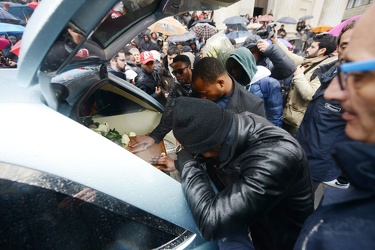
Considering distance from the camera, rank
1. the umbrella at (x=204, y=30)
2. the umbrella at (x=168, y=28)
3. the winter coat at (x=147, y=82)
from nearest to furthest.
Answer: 1. the winter coat at (x=147, y=82)
2. the umbrella at (x=168, y=28)
3. the umbrella at (x=204, y=30)

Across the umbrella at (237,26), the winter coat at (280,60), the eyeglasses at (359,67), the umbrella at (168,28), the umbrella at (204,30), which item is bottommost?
the umbrella at (237,26)

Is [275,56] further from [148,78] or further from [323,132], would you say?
[148,78]


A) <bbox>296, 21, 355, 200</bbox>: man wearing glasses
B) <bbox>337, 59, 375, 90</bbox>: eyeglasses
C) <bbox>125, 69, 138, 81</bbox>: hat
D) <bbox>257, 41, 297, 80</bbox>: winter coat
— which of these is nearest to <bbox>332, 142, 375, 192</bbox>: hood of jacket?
<bbox>337, 59, 375, 90</bbox>: eyeglasses

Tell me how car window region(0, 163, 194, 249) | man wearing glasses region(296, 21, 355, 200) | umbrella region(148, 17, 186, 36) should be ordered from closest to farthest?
car window region(0, 163, 194, 249), man wearing glasses region(296, 21, 355, 200), umbrella region(148, 17, 186, 36)

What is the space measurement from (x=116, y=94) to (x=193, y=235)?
59.7 inches

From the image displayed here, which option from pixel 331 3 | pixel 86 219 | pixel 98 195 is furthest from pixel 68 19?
pixel 331 3

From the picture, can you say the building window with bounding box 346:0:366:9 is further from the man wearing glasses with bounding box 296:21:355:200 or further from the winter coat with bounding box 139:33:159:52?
the man wearing glasses with bounding box 296:21:355:200

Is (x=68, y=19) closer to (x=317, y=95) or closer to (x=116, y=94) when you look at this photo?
(x=116, y=94)

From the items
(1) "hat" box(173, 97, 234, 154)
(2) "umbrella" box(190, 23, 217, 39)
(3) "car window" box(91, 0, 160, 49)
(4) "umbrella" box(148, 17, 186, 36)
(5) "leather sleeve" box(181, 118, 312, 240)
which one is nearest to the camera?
(5) "leather sleeve" box(181, 118, 312, 240)

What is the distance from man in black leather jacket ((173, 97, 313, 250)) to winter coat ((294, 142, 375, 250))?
1.06 ft

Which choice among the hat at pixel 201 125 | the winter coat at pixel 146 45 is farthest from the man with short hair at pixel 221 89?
the winter coat at pixel 146 45

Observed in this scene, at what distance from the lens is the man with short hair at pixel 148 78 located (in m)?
4.18

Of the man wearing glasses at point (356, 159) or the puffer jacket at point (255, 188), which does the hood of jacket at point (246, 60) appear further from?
the man wearing glasses at point (356, 159)

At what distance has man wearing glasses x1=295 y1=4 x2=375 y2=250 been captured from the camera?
1.91 ft
